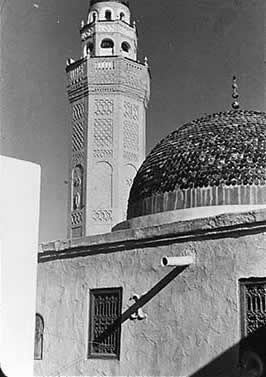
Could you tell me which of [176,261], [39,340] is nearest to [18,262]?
[176,261]

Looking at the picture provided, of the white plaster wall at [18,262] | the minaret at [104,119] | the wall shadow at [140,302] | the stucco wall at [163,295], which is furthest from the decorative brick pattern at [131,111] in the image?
the white plaster wall at [18,262]

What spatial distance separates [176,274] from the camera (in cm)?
676

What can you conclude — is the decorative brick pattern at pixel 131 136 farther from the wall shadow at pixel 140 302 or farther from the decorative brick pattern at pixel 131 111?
the wall shadow at pixel 140 302

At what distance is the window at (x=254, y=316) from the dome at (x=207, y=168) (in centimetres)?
230

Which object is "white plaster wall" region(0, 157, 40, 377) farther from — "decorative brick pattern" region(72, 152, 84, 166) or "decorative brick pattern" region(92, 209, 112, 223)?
"decorative brick pattern" region(72, 152, 84, 166)

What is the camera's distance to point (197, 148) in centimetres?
900

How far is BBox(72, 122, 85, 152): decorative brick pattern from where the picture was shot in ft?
70.3

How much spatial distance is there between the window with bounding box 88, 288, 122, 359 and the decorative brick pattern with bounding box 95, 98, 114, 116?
14204mm

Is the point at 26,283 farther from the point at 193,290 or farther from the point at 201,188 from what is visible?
the point at 201,188

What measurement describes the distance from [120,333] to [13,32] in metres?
3.21

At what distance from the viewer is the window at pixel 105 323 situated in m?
7.27

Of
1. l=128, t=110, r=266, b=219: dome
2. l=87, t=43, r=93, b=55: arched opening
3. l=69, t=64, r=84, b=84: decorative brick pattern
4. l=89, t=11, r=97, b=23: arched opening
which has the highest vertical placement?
l=89, t=11, r=97, b=23: arched opening

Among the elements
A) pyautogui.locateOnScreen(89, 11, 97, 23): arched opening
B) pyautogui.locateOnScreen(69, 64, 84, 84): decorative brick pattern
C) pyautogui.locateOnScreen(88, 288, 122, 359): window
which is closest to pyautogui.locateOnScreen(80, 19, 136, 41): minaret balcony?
pyautogui.locateOnScreen(89, 11, 97, 23): arched opening

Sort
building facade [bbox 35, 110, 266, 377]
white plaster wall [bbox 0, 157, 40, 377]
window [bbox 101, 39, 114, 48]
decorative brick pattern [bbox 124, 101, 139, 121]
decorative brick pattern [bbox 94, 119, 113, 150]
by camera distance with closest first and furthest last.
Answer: white plaster wall [bbox 0, 157, 40, 377], building facade [bbox 35, 110, 266, 377], decorative brick pattern [bbox 94, 119, 113, 150], decorative brick pattern [bbox 124, 101, 139, 121], window [bbox 101, 39, 114, 48]
